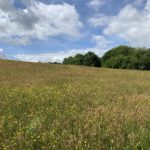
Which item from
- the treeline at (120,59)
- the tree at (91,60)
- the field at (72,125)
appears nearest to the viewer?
Answer: the field at (72,125)

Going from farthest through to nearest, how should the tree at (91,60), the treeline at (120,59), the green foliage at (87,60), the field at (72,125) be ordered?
the green foliage at (87,60)
the tree at (91,60)
the treeline at (120,59)
the field at (72,125)

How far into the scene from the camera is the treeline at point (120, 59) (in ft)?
281

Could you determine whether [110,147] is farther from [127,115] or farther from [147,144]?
[127,115]

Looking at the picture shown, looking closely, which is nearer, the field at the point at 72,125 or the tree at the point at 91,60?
the field at the point at 72,125

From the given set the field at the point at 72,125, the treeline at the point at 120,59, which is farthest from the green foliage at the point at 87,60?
the field at the point at 72,125

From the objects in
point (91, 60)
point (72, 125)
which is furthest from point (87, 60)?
point (72, 125)

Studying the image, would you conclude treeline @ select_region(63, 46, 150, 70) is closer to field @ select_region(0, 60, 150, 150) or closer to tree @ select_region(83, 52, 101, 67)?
tree @ select_region(83, 52, 101, 67)

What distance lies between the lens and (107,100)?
512 inches

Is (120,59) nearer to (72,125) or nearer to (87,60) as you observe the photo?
(87,60)

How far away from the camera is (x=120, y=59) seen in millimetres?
90000

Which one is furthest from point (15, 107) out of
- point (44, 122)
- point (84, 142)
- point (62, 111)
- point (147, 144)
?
point (147, 144)

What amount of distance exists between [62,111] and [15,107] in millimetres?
1593

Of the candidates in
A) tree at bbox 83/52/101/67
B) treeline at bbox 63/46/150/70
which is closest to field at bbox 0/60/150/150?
treeline at bbox 63/46/150/70

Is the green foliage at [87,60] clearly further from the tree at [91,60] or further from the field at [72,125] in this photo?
the field at [72,125]
